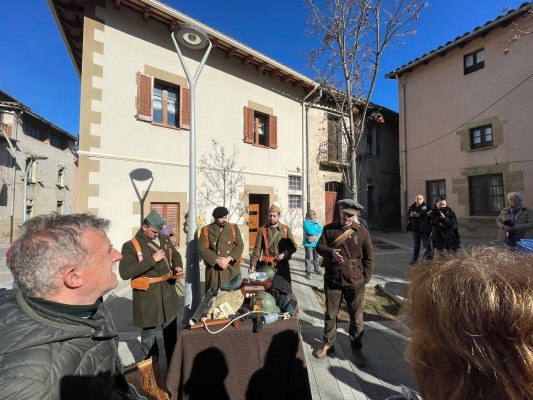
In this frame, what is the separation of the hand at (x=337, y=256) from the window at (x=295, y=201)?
8.68 m

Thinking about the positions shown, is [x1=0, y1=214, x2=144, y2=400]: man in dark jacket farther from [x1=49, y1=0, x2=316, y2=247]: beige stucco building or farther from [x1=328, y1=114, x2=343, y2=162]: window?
[x1=328, y1=114, x2=343, y2=162]: window

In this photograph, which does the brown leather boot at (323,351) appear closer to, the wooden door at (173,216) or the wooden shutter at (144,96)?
the wooden door at (173,216)

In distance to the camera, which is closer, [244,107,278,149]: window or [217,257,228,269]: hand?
[217,257,228,269]: hand

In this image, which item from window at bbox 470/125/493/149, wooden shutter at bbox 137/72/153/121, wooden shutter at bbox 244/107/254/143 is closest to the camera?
wooden shutter at bbox 137/72/153/121

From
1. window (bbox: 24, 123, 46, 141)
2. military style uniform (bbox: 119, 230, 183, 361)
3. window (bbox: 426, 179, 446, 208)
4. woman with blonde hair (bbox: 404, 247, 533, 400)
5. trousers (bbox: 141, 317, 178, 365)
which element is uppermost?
window (bbox: 24, 123, 46, 141)

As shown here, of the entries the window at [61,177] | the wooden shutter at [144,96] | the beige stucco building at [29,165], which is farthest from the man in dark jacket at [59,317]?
the window at [61,177]

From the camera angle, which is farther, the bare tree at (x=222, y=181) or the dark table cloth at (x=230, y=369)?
the bare tree at (x=222, y=181)

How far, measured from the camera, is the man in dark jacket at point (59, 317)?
0.92 meters

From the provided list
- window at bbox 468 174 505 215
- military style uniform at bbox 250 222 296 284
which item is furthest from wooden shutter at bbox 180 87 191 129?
window at bbox 468 174 505 215

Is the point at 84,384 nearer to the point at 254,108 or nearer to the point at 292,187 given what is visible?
Result: the point at 254,108

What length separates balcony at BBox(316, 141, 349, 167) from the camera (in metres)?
12.7

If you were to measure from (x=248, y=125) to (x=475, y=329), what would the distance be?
1022cm

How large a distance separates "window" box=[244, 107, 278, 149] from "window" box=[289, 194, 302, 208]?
Answer: 2.33 meters

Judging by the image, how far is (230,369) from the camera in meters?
2.25
